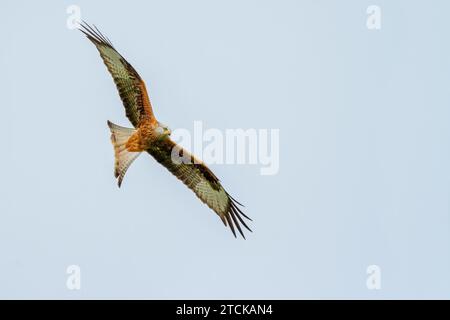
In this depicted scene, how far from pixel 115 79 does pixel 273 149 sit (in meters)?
2.66

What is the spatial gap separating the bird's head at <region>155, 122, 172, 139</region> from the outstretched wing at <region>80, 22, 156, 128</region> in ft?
0.46

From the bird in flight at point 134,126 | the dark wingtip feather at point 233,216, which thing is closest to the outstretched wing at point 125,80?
the bird in flight at point 134,126

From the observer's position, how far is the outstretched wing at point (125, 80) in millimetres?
10172

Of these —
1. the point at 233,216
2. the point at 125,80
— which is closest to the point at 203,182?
the point at 233,216

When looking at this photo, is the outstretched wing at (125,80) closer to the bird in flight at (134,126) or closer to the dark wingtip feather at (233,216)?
the bird in flight at (134,126)

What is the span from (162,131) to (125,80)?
778 mm

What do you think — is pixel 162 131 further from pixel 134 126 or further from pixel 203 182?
pixel 203 182

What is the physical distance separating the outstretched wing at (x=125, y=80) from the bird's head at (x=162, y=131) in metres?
0.14

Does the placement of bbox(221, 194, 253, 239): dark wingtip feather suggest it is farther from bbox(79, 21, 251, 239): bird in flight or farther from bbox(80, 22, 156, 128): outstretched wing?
bbox(80, 22, 156, 128): outstretched wing
